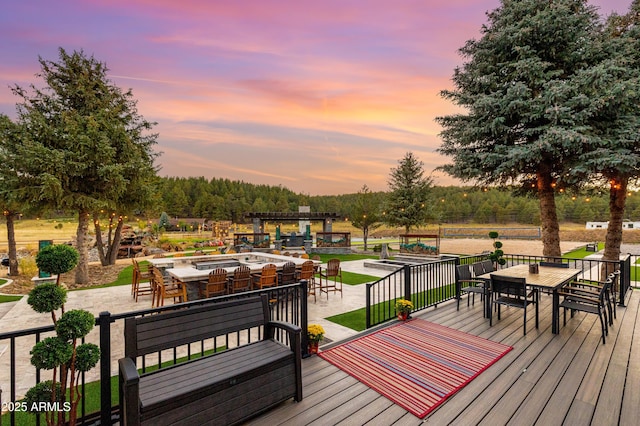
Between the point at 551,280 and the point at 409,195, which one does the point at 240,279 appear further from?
the point at 409,195

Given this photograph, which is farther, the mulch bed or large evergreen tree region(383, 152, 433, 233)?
large evergreen tree region(383, 152, 433, 233)

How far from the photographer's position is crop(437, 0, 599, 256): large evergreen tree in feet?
28.3

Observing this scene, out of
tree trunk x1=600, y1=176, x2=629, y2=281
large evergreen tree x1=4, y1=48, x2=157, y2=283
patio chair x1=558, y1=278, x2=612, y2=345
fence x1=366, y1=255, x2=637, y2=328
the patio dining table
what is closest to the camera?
patio chair x1=558, y1=278, x2=612, y2=345

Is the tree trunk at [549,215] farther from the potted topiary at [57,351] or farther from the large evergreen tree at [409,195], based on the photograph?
the potted topiary at [57,351]

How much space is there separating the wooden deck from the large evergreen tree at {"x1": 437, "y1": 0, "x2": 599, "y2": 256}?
6.28 metres

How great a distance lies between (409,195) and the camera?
22.2 m

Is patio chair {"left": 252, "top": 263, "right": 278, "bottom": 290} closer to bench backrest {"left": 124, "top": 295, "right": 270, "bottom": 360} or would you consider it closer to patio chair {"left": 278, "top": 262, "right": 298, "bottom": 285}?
patio chair {"left": 278, "top": 262, "right": 298, "bottom": 285}

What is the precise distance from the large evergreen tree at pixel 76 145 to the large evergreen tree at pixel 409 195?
53.9ft

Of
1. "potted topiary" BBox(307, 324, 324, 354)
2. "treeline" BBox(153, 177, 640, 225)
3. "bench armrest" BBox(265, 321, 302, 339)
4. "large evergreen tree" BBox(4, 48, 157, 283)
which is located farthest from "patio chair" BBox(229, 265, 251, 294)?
"treeline" BBox(153, 177, 640, 225)

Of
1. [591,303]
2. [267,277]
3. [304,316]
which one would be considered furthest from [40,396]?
[591,303]

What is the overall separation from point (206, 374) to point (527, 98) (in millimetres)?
11724

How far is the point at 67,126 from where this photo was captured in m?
10.6

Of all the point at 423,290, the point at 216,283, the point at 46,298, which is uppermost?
the point at 46,298

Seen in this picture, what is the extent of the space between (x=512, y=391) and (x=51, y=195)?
547 inches
